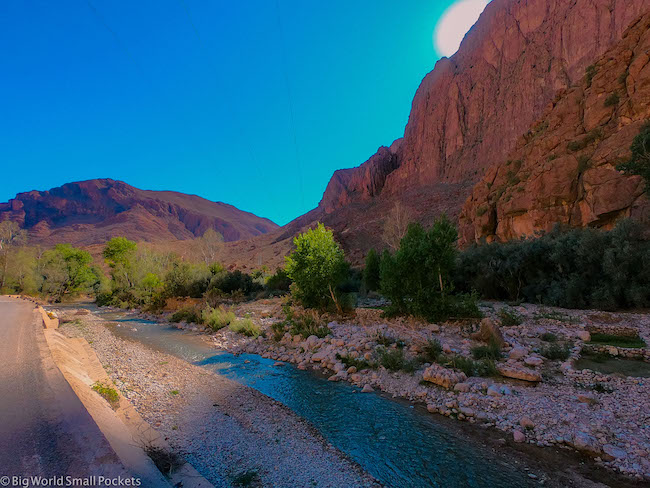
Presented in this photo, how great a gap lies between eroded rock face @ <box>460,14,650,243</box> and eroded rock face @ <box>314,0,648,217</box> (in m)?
23.1

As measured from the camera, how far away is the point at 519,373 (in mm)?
6781

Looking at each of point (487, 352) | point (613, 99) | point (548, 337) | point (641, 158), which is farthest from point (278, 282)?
point (613, 99)

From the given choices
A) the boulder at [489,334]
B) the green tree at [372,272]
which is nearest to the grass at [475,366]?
the boulder at [489,334]

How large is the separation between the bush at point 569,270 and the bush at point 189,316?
57.6 feet

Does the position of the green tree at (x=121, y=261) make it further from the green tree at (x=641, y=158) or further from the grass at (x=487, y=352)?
the green tree at (x=641, y=158)

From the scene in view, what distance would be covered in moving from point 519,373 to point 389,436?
3628 mm

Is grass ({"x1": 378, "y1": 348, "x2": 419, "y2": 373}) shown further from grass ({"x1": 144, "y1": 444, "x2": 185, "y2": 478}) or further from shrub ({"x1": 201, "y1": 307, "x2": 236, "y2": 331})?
shrub ({"x1": 201, "y1": 307, "x2": 236, "y2": 331})

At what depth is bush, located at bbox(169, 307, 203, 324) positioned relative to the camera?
19.7 metres

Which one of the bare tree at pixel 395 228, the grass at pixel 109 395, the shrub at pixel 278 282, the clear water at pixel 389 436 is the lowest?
the clear water at pixel 389 436

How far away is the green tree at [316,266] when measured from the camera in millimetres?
15070

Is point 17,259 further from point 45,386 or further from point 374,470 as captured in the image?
point 374,470

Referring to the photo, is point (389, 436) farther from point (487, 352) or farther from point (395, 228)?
point (395, 228)

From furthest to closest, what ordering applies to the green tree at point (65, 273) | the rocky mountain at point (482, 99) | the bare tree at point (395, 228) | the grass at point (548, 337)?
the rocky mountain at point (482, 99), the bare tree at point (395, 228), the green tree at point (65, 273), the grass at point (548, 337)

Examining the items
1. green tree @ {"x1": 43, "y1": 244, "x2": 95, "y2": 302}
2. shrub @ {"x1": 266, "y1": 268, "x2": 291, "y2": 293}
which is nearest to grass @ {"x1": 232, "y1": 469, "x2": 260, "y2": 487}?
shrub @ {"x1": 266, "y1": 268, "x2": 291, "y2": 293}
